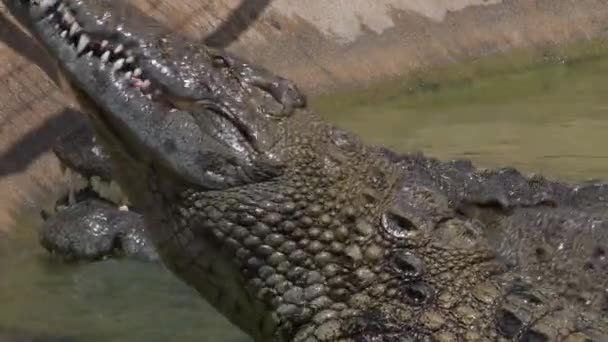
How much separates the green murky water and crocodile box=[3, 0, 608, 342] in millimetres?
1607

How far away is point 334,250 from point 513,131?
6.15m

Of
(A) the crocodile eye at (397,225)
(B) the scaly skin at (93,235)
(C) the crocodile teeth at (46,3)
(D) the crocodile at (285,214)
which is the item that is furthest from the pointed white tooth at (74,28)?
(B) the scaly skin at (93,235)

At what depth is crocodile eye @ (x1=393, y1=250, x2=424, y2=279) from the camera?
460 cm

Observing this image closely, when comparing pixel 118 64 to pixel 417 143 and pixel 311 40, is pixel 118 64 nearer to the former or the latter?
pixel 417 143

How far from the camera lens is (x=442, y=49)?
12281 millimetres

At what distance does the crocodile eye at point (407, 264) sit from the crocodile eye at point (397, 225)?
2.5 inches

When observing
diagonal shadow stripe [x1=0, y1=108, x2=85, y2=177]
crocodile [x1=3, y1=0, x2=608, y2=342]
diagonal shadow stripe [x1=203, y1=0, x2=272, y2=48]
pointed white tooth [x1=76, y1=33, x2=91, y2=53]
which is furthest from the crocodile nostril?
diagonal shadow stripe [x1=203, y1=0, x2=272, y2=48]

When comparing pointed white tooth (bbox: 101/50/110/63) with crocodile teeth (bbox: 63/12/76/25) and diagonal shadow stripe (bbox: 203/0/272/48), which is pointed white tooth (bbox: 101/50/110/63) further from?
diagonal shadow stripe (bbox: 203/0/272/48)

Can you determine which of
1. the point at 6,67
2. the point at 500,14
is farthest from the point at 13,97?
the point at 500,14

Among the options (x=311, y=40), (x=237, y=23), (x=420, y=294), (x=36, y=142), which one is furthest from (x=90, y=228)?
(x=311, y=40)

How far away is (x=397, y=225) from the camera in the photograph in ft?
15.2

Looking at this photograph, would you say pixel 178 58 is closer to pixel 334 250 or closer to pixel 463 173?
pixel 334 250

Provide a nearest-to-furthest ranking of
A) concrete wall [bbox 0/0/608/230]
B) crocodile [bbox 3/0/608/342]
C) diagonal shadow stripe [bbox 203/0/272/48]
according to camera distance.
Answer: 1. crocodile [bbox 3/0/608/342]
2. concrete wall [bbox 0/0/608/230]
3. diagonal shadow stripe [bbox 203/0/272/48]

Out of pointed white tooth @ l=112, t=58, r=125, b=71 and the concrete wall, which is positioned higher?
pointed white tooth @ l=112, t=58, r=125, b=71
